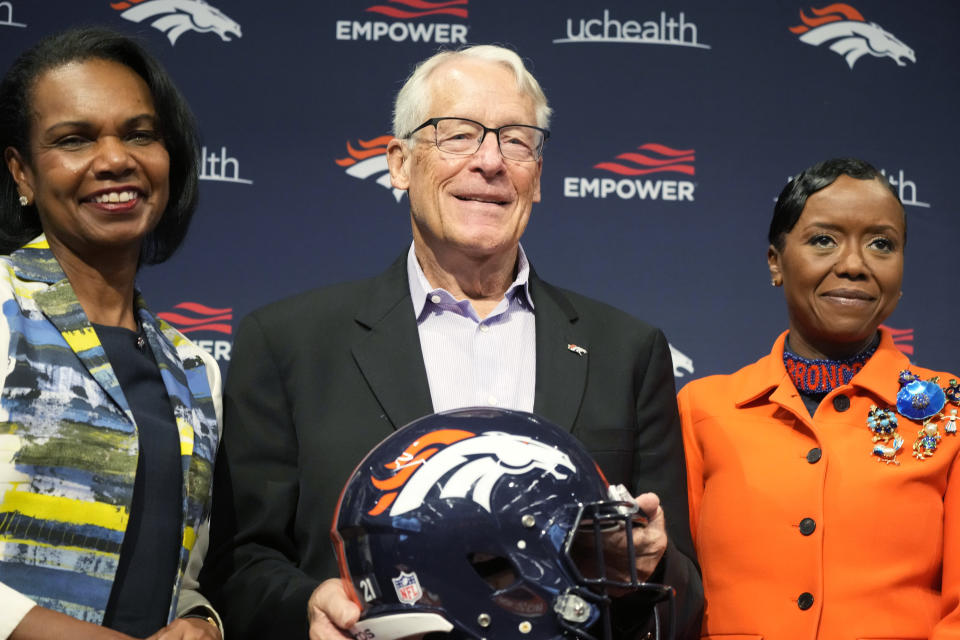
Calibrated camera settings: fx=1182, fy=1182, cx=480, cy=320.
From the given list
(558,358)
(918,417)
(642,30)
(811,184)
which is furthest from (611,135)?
(558,358)

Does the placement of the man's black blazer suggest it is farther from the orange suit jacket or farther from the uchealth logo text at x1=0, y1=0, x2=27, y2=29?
the uchealth logo text at x1=0, y1=0, x2=27, y2=29

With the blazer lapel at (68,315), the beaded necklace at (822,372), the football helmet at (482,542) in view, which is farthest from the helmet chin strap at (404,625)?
the beaded necklace at (822,372)

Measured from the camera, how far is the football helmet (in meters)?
1.85

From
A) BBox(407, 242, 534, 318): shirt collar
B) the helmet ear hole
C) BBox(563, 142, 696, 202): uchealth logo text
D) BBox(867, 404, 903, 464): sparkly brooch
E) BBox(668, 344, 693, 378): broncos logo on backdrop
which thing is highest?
BBox(563, 142, 696, 202): uchealth logo text

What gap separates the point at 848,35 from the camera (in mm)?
4277

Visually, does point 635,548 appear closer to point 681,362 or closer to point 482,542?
point 482,542

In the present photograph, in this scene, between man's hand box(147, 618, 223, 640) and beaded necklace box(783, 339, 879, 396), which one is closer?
man's hand box(147, 618, 223, 640)

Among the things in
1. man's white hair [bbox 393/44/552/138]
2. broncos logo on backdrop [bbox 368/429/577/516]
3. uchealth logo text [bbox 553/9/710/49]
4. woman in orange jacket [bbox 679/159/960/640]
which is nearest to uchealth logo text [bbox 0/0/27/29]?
uchealth logo text [bbox 553/9/710/49]

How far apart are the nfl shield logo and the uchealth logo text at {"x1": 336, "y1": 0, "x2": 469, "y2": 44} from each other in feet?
9.05

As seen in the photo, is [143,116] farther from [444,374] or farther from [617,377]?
[617,377]

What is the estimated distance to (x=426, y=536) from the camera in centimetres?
186

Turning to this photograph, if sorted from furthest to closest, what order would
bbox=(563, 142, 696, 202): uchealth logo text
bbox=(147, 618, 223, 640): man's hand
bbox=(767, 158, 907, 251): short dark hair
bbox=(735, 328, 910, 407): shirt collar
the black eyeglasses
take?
bbox=(563, 142, 696, 202): uchealth logo text < bbox=(767, 158, 907, 251): short dark hair < bbox=(735, 328, 910, 407): shirt collar < the black eyeglasses < bbox=(147, 618, 223, 640): man's hand

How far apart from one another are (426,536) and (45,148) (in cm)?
106

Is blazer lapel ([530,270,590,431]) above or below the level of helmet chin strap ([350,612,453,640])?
above
